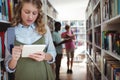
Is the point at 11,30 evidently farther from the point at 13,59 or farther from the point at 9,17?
the point at 9,17

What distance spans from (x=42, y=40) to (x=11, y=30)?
26 centimetres

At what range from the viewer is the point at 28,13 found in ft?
5.73

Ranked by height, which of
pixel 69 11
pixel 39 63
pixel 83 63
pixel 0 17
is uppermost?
pixel 69 11

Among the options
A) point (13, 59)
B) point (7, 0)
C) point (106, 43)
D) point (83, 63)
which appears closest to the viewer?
point (13, 59)

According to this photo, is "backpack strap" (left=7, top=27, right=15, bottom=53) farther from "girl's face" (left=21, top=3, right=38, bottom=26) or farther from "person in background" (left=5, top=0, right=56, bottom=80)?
"girl's face" (left=21, top=3, right=38, bottom=26)

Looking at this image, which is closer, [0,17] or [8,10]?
[0,17]

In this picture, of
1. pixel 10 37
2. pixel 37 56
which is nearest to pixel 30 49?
pixel 37 56

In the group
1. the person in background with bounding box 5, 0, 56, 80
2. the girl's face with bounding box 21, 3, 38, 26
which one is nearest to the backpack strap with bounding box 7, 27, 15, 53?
the person in background with bounding box 5, 0, 56, 80

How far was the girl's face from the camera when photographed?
1735 millimetres

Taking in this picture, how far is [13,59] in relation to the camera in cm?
167

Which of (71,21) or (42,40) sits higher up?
(71,21)

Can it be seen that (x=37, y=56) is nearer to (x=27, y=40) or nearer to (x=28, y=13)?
(x=27, y=40)

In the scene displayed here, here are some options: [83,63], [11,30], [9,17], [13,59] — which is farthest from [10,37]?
[83,63]

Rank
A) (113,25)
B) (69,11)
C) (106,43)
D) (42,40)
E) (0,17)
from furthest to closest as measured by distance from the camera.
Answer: (69,11) < (113,25) < (106,43) < (0,17) < (42,40)
